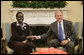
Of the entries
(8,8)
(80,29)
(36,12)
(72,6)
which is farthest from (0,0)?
(80,29)

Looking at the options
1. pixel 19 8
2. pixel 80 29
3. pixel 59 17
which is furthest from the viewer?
pixel 19 8

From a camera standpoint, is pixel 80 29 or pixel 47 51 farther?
pixel 80 29

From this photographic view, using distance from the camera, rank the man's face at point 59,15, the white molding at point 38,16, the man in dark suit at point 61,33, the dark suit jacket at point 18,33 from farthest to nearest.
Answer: the white molding at point 38,16 < the dark suit jacket at point 18,33 < the man's face at point 59,15 < the man in dark suit at point 61,33

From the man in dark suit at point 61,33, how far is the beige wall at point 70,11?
42.8 inches

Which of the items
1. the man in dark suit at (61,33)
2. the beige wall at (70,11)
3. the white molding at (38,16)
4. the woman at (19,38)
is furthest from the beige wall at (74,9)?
the woman at (19,38)

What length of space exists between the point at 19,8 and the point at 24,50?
1.24 meters

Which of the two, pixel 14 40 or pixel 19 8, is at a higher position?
pixel 19 8

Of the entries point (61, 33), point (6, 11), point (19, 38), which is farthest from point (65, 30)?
point (6, 11)

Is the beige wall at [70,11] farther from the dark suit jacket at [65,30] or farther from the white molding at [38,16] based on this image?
the dark suit jacket at [65,30]

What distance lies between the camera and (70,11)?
4.42m

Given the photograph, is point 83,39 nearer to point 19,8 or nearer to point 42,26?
point 42,26

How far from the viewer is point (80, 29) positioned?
360cm

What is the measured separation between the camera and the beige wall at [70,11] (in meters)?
4.41

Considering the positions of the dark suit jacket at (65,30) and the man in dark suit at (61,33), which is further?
the dark suit jacket at (65,30)
